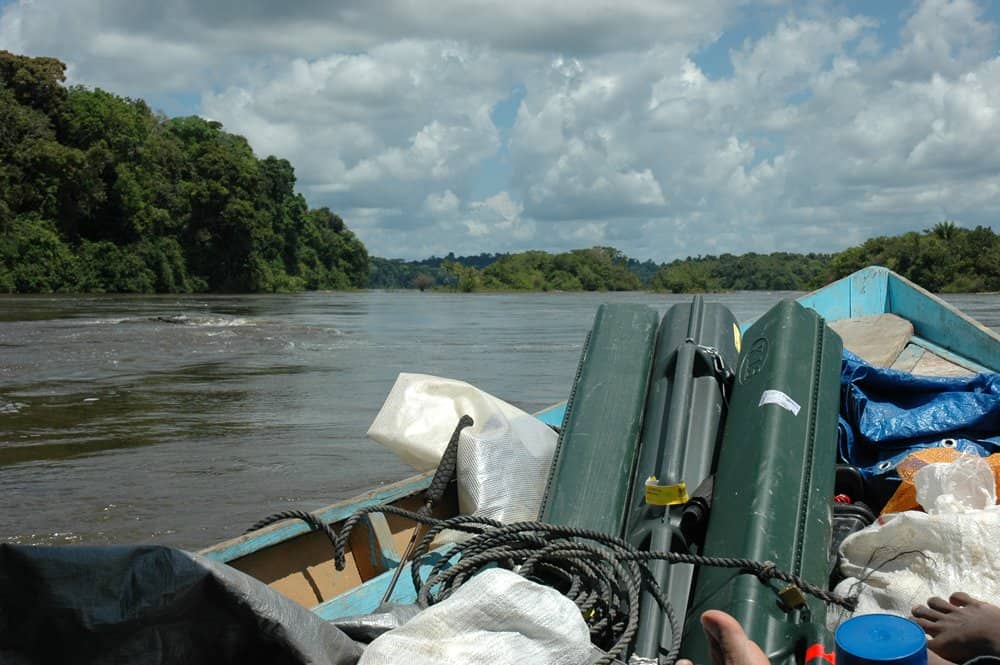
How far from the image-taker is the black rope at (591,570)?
242cm

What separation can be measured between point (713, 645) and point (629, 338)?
1938 mm

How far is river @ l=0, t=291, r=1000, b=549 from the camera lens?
23.1ft

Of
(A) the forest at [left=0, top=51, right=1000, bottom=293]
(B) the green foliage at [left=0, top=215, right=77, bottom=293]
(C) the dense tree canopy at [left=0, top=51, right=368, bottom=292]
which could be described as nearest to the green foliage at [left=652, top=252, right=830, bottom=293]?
(A) the forest at [left=0, top=51, right=1000, bottom=293]

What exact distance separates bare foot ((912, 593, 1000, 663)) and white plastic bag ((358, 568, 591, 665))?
0.89m

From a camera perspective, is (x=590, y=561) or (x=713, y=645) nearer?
(x=713, y=645)

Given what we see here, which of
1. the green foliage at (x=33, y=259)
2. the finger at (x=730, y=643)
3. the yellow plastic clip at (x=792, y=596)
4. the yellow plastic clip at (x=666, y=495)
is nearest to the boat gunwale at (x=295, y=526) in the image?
the yellow plastic clip at (x=666, y=495)

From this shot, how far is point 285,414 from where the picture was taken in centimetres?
1114

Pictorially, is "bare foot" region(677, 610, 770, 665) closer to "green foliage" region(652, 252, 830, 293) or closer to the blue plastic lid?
the blue plastic lid

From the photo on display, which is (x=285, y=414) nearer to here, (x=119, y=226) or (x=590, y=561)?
(x=590, y=561)

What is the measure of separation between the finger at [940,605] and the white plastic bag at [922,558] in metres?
0.21

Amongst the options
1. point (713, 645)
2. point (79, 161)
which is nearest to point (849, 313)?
point (713, 645)

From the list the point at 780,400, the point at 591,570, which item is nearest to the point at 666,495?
the point at 591,570

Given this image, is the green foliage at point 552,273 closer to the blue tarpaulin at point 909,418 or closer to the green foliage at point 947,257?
the green foliage at point 947,257

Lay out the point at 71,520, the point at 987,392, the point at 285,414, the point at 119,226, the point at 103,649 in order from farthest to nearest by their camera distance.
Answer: the point at 119,226 < the point at 285,414 < the point at 71,520 < the point at 987,392 < the point at 103,649
